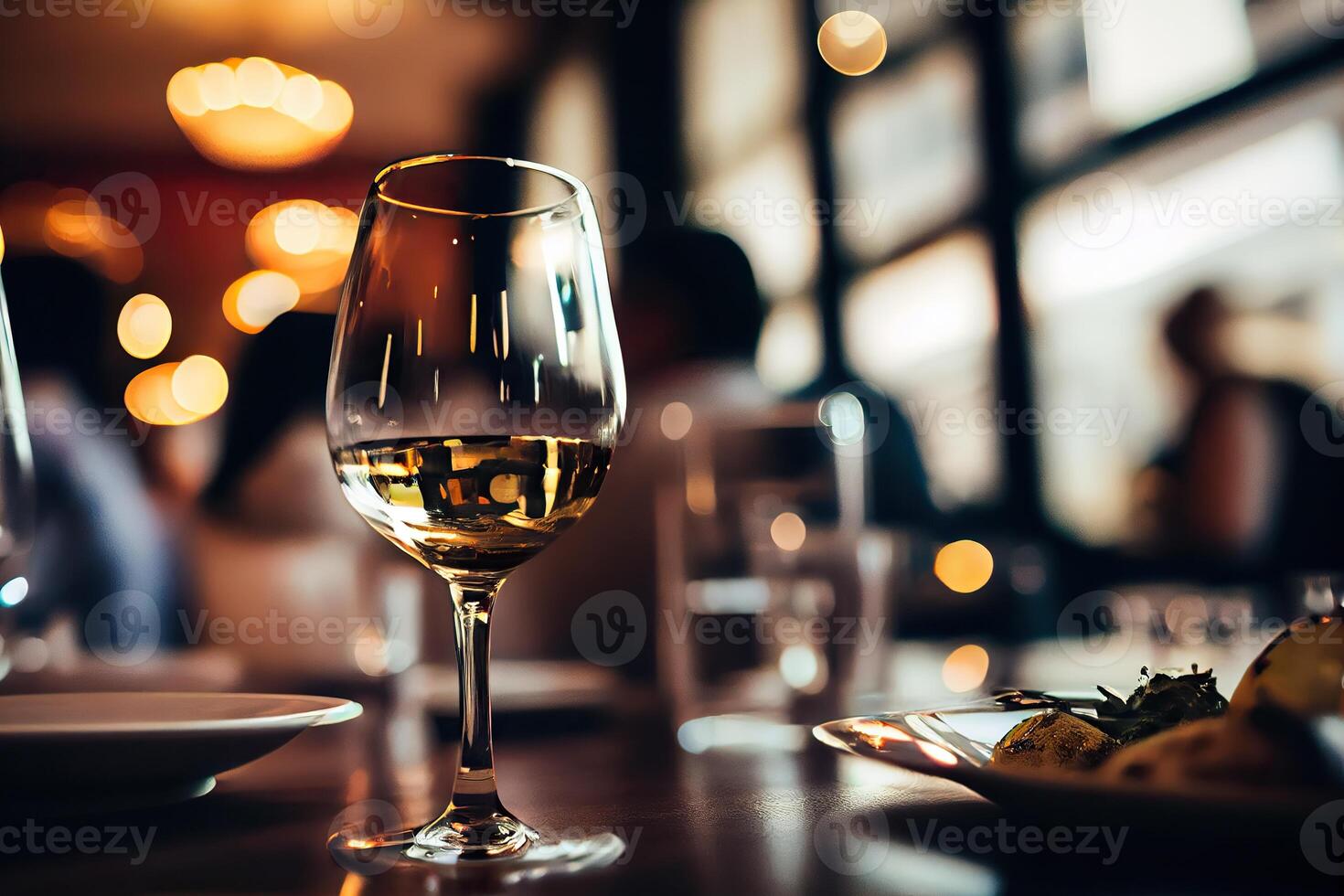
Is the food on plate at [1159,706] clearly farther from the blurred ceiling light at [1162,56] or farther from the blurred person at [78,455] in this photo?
the blurred ceiling light at [1162,56]

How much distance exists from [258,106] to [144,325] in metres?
1.87

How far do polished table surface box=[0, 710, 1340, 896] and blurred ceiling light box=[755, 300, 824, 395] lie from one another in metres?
3.64

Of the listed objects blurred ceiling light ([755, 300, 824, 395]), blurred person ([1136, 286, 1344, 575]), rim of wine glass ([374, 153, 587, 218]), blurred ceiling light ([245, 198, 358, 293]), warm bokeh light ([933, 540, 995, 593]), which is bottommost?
warm bokeh light ([933, 540, 995, 593])

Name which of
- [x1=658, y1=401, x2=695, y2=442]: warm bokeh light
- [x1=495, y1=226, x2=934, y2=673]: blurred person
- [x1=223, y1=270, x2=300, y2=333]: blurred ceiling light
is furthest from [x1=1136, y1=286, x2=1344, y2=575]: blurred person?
[x1=223, y1=270, x2=300, y2=333]: blurred ceiling light

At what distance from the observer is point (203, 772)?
12.4 inches

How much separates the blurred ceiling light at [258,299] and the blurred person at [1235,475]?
3.61 metres

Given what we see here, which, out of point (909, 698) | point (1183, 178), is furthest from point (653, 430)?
point (1183, 178)

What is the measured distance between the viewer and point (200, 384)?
4.85m

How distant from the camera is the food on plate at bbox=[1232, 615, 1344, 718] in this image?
274 mm

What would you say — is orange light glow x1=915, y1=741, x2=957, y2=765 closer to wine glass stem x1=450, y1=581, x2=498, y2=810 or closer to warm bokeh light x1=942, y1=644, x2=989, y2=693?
wine glass stem x1=450, y1=581, x2=498, y2=810

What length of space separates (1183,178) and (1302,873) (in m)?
3.35

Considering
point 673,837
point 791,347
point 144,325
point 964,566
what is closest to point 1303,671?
point 673,837

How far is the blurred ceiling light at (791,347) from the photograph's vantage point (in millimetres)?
4098

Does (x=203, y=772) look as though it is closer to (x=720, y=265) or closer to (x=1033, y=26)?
(x=720, y=265)
